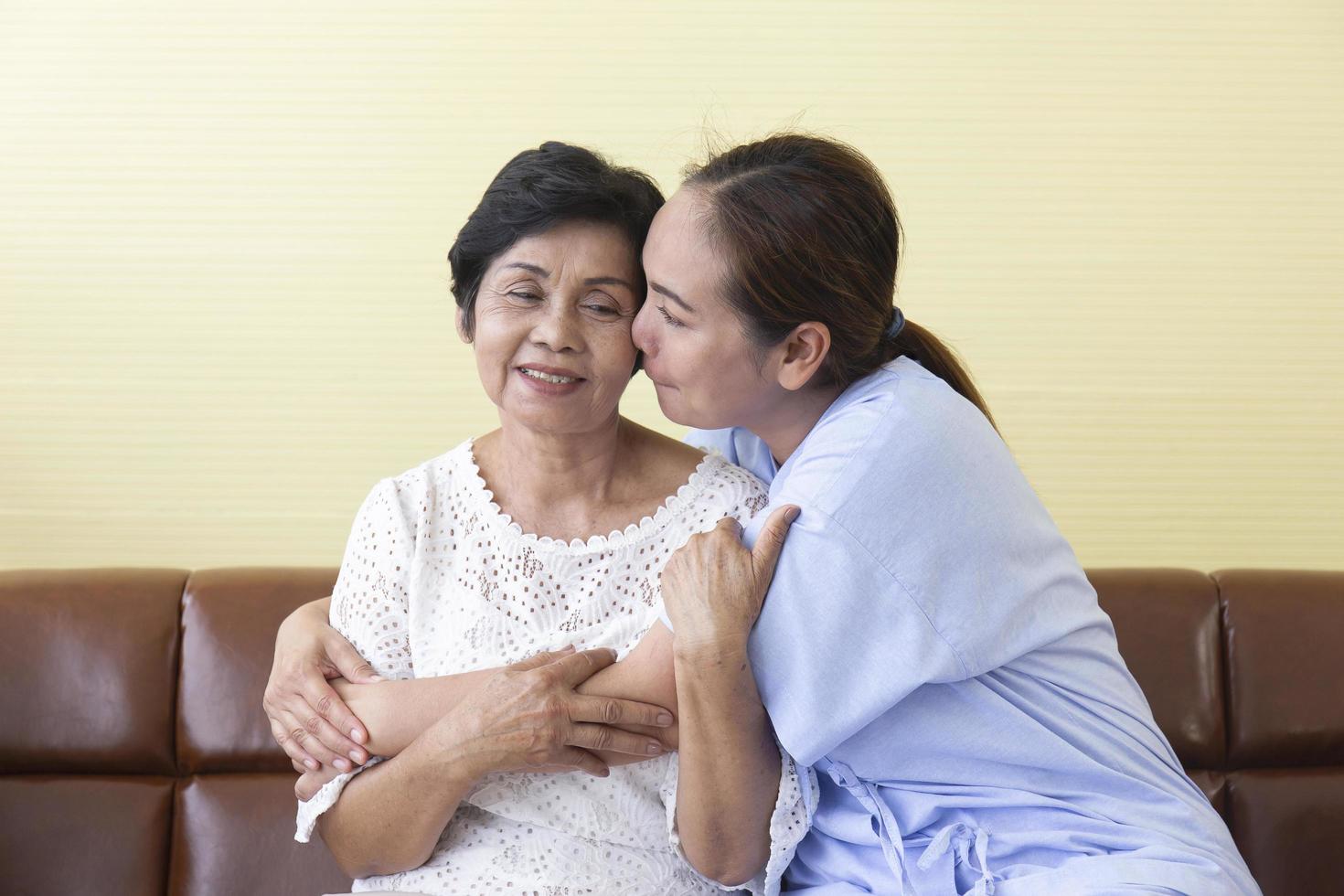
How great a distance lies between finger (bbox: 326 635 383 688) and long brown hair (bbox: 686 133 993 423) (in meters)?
0.73

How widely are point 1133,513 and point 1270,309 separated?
1.83ft

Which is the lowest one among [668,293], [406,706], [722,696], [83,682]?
[83,682]

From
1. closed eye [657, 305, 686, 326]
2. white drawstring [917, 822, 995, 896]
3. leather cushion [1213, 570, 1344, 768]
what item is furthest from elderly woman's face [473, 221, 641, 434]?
leather cushion [1213, 570, 1344, 768]

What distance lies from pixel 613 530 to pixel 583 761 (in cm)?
34

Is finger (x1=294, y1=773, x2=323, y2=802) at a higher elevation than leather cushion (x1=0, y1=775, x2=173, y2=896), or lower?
higher

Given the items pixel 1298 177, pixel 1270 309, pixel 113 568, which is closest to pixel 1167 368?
pixel 1270 309

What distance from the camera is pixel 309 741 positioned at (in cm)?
170

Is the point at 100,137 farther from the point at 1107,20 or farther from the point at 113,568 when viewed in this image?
the point at 1107,20

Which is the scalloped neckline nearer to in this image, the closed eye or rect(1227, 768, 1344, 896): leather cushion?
the closed eye

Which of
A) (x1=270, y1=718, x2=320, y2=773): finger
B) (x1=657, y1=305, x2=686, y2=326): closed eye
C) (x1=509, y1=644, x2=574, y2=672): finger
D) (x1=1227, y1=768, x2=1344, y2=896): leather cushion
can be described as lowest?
Answer: (x1=1227, y1=768, x2=1344, y2=896): leather cushion

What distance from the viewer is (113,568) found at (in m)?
2.28

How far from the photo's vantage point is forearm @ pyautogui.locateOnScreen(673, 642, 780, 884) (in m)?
1.44

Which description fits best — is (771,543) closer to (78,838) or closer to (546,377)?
(546,377)

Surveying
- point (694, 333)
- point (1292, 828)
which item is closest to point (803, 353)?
point (694, 333)
